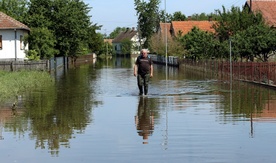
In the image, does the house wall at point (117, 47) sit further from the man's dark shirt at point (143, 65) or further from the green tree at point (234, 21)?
the man's dark shirt at point (143, 65)

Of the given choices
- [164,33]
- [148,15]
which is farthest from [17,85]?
[148,15]

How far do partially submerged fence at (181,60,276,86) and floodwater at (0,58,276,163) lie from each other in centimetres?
696

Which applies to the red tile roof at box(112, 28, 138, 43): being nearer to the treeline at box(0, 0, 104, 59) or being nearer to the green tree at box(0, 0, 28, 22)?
the green tree at box(0, 0, 28, 22)

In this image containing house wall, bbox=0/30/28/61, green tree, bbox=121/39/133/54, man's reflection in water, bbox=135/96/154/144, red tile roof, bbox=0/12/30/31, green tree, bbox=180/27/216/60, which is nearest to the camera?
man's reflection in water, bbox=135/96/154/144

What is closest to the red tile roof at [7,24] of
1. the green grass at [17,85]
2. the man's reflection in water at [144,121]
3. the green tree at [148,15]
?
the green grass at [17,85]

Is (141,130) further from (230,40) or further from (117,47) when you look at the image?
(117,47)

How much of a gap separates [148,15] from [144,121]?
112m

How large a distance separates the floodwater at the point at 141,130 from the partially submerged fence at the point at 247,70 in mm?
6956

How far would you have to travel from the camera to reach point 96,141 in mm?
10891

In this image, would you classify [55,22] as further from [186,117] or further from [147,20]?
[147,20]

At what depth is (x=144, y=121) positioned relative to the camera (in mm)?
13938

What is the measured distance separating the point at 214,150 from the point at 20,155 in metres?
3.47

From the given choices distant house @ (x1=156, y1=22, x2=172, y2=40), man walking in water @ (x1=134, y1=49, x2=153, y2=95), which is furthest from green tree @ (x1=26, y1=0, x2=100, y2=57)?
man walking in water @ (x1=134, y1=49, x2=153, y2=95)

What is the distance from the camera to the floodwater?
9.42 meters
